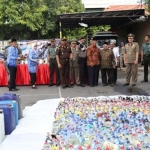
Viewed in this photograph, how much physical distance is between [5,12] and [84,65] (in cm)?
1352

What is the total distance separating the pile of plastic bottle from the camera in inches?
146

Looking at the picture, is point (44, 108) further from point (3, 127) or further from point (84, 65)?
point (84, 65)

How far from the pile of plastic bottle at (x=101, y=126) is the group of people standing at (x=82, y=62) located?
434 centimetres

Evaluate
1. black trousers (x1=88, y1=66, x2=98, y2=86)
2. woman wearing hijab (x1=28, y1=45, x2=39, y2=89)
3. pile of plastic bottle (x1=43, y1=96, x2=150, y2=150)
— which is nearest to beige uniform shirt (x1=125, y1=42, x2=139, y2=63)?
black trousers (x1=88, y1=66, x2=98, y2=86)

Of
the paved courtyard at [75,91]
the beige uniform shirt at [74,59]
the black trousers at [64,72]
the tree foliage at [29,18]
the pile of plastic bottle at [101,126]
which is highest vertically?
the tree foliage at [29,18]

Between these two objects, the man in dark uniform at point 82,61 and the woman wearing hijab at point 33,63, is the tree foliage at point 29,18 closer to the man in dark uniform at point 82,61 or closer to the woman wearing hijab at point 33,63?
the woman wearing hijab at point 33,63

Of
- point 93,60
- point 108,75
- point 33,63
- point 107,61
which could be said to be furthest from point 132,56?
point 33,63

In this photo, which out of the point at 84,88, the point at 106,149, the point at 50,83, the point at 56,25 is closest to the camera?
the point at 106,149

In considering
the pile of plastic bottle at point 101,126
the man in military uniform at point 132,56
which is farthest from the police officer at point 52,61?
the pile of plastic bottle at point 101,126

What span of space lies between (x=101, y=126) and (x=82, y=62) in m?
6.60

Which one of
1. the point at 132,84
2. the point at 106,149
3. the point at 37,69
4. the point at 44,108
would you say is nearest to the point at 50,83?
the point at 37,69

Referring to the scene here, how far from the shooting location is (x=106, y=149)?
3.49 meters

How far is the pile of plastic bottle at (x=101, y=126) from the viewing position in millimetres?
3719

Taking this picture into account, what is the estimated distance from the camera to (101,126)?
4590mm
